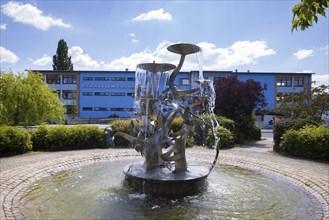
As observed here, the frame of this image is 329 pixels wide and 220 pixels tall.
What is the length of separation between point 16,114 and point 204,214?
1617 cm

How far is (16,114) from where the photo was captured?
1802 cm

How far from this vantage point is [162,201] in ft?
21.4

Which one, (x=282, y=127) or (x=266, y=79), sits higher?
(x=266, y=79)

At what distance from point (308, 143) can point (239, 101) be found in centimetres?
840

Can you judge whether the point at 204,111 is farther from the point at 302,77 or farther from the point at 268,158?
the point at 302,77

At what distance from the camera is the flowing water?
568 cm

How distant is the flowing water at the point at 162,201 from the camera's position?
5680 millimetres

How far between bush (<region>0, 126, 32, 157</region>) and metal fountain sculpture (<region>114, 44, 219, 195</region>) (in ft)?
20.2

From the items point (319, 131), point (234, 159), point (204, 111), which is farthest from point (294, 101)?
point (234, 159)

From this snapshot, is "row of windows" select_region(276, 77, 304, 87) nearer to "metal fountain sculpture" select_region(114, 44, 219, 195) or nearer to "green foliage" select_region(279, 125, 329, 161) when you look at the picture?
"green foliage" select_region(279, 125, 329, 161)

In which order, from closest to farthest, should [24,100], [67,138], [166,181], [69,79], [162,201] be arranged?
[162,201]
[166,181]
[67,138]
[24,100]
[69,79]

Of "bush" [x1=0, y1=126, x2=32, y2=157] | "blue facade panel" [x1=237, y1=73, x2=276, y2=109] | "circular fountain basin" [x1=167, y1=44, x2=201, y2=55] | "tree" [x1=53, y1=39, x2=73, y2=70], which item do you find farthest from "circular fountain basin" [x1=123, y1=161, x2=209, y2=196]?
"tree" [x1=53, y1=39, x2=73, y2=70]

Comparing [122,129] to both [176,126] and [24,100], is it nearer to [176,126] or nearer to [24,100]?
[176,126]

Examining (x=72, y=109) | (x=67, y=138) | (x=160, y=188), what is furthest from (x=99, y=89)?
(x=160, y=188)
